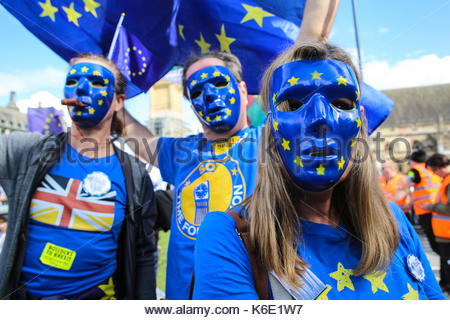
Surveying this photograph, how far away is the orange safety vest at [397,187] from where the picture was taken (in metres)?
6.27

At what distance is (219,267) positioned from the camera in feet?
3.10

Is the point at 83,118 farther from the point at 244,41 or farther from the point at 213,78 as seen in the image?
the point at 244,41

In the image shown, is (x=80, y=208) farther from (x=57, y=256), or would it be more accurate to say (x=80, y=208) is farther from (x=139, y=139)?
(x=139, y=139)

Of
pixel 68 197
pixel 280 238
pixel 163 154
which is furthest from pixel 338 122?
pixel 68 197

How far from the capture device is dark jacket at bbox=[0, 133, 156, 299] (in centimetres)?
186

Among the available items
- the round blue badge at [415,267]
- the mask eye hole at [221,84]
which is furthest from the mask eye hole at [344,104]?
the mask eye hole at [221,84]

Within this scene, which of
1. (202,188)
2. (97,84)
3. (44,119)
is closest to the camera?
(202,188)

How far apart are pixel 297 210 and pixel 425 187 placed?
5.11 m

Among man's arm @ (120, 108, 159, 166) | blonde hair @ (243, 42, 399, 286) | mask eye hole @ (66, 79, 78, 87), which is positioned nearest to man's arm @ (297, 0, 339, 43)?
blonde hair @ (243, 42, 399, 286)

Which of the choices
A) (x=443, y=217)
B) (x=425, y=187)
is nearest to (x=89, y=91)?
(x=443, y=217)

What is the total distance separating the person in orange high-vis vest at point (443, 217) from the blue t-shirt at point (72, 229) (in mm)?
4729

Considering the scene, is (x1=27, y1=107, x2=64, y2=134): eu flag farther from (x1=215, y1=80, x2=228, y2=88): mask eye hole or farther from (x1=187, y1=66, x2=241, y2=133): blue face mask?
(x1=215, y1=80, x2=228, y2=88): mask eye hole

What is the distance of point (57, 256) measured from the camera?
6.26 feet

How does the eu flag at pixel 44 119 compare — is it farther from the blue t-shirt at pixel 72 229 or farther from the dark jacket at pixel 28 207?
the blue t-shirt at pixel 72 229
